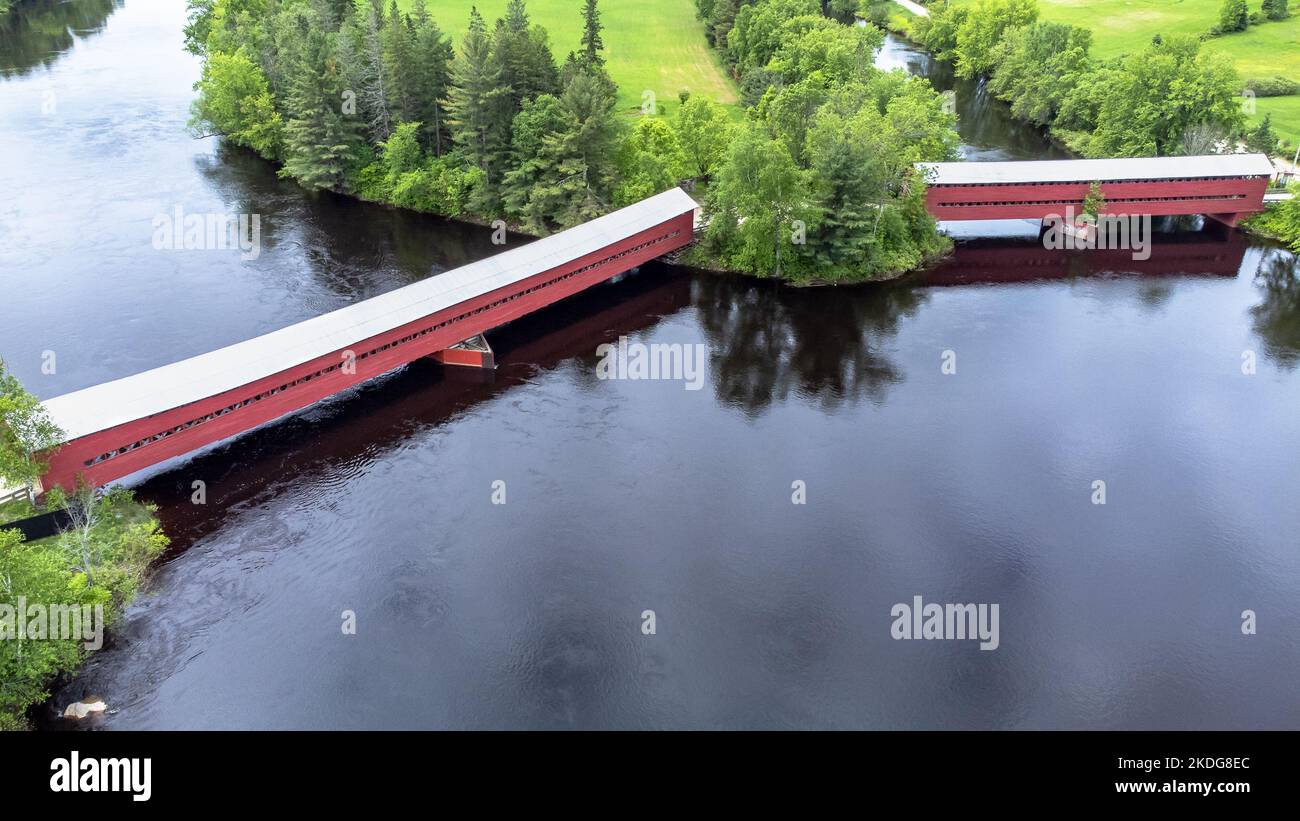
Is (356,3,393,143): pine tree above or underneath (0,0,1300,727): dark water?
above

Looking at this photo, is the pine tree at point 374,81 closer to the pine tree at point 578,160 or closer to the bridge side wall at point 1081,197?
the pine tree at point 578,160

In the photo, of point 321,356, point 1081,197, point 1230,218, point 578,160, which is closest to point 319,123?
point 578,160

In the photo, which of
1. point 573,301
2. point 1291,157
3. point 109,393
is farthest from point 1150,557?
point 1291,157

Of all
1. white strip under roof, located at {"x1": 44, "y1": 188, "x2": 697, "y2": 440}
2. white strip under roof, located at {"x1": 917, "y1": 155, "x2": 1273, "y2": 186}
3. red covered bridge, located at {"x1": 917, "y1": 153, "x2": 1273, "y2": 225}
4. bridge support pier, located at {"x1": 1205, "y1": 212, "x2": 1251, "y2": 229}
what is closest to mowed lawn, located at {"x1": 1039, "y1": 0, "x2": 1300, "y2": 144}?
bridge support pier, located at {"x1": 1205, "y1": 212, "x2": 1251, "y2": 229}

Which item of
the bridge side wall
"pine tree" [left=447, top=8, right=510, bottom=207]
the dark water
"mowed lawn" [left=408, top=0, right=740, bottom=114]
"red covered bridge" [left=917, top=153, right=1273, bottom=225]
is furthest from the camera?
"mowed lawn" [left=408, top=0, right=740, bottom=114]

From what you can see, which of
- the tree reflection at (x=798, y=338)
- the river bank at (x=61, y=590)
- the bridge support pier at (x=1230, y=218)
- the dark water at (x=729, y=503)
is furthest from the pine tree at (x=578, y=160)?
the bridge support pier at (x=1230, y=218)

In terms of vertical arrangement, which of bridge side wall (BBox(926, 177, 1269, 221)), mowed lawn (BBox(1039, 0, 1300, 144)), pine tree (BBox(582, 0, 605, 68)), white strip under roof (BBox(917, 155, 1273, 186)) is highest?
mowed lawn (BBox(1039, 0, 1300, 144))

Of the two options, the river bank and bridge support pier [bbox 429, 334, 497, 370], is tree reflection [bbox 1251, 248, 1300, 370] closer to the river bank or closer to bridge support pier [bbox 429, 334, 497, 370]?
bridge support pier [bbox 429, 334, 497, 370]
